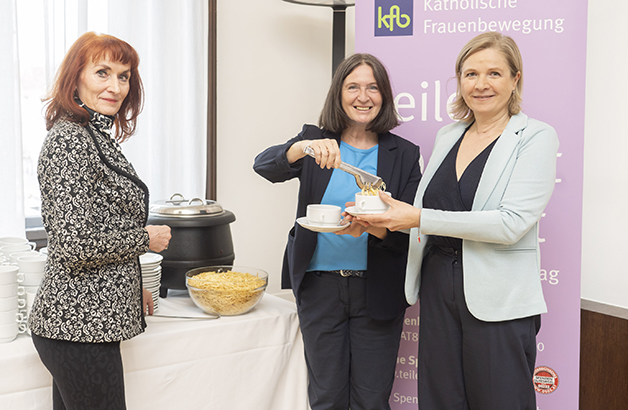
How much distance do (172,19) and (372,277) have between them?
2.02 m

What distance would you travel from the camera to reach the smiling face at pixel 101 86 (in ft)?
4.31

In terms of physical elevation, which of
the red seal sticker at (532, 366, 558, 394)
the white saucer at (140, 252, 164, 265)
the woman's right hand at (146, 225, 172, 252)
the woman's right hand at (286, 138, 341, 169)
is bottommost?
the red seal sticker at (532, 366, 558, 394)

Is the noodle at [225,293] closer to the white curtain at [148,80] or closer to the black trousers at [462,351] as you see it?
the black trousers at [462,351]

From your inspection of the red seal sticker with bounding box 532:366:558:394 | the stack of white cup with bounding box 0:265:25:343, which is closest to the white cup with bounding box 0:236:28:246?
the stack of white cup with bounding box 0:265:25:343

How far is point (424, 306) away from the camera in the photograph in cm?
158

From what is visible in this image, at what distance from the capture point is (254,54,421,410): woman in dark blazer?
173 cm

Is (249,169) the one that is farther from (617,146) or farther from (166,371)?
(617,146)

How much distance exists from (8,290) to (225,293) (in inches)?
26.2

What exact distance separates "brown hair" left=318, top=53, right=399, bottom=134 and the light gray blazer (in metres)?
0.47

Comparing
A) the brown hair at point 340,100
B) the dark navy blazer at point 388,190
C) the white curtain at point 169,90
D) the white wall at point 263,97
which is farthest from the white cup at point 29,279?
the white wall at point 263,97

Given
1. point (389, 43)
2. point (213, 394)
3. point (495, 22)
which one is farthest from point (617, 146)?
point (213, 394)

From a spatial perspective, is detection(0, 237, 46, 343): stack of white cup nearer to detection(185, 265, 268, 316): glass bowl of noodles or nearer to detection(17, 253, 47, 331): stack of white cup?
detection(17, 253, 47, 331): stack of white cup

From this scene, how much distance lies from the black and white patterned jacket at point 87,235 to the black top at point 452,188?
0.85 metres

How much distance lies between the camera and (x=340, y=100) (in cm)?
182
